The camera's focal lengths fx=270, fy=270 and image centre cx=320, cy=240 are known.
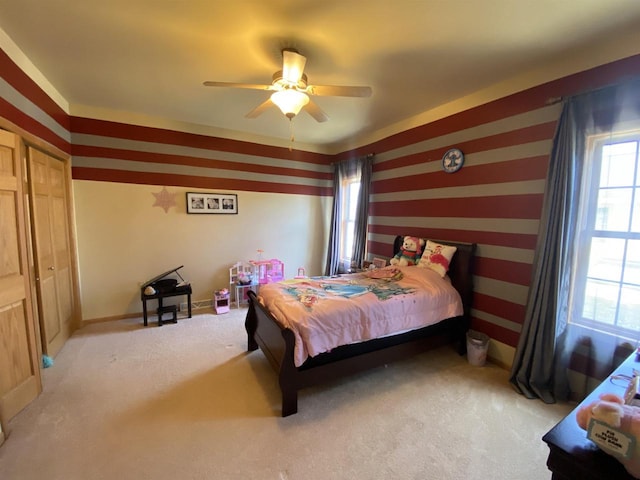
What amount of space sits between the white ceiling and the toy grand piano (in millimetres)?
2320

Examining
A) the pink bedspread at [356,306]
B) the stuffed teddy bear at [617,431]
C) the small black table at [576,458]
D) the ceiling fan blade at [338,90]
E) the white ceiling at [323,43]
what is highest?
the white ceiling at [323,43]

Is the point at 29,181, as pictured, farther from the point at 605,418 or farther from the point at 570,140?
the point at 570,140

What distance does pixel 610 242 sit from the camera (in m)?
2.10

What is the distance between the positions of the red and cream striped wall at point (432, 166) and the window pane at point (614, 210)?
15.3 inches

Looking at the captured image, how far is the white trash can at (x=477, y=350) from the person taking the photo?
8.98 feet

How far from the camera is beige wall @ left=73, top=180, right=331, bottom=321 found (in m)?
3.58

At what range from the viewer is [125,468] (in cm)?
161

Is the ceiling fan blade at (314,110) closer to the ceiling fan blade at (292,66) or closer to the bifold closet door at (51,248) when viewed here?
the ceiling fan blade at (292,66)

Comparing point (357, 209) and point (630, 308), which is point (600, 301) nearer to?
point (630, 308)

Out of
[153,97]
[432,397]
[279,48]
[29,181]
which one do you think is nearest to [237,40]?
[279,48]

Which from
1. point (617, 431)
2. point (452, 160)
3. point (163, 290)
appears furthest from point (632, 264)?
point (163, 290)

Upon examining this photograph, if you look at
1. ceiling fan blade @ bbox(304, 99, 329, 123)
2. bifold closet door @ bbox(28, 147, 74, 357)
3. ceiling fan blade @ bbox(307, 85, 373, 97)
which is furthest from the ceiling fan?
bifold closet door @ bbox(28, 147, 74, 357)

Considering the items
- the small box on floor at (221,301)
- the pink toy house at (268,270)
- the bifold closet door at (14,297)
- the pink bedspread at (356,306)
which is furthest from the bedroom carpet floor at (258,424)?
the pink toy house at (268,270)

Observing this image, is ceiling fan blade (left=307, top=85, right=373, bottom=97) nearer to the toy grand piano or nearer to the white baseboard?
the toy grand piano
